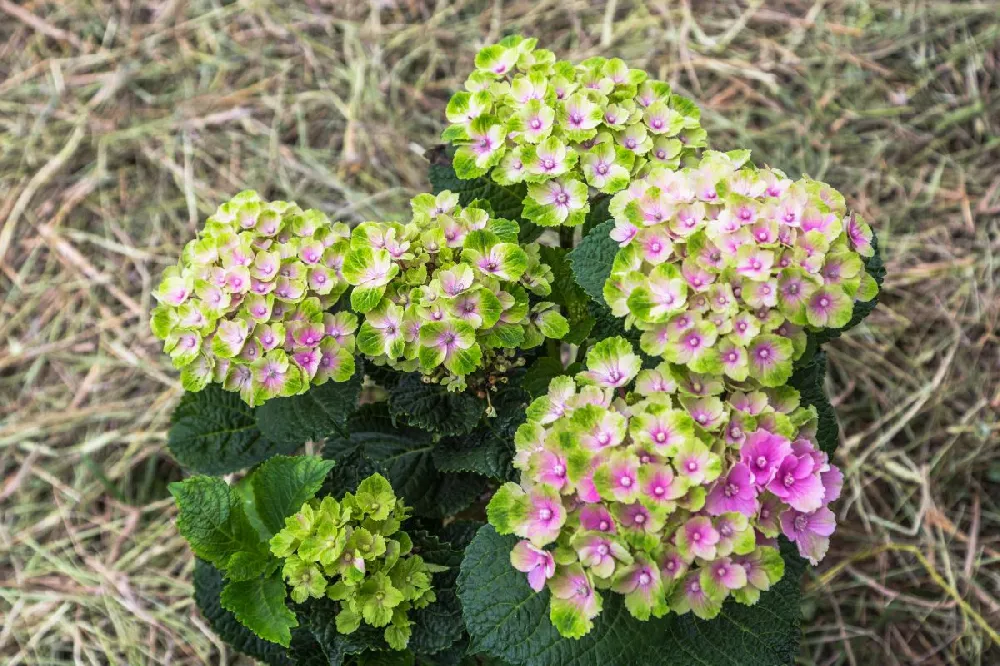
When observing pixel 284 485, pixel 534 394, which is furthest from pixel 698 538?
pixel 284 485

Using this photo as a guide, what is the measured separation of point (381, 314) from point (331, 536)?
43 cm

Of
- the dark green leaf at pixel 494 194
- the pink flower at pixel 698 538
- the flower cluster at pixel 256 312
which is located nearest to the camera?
the pink flower at pixel 698 538

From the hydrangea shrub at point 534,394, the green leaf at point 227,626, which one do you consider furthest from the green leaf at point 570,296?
the green leaf at point 227,626

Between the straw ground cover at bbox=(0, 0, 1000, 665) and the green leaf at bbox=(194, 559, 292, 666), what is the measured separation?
1.94ft

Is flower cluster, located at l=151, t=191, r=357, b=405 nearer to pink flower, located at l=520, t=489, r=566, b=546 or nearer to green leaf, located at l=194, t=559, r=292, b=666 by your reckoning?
pink flower, located at l=520, t=489, r=566, b=546

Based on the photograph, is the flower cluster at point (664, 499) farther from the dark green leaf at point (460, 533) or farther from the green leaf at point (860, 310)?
the dark green leaf at point (460, 533)

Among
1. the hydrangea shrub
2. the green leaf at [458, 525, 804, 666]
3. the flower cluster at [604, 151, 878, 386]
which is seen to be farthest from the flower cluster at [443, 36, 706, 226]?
the green leaf at [458, 525, 804, 666]

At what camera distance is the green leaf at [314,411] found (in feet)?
6.59

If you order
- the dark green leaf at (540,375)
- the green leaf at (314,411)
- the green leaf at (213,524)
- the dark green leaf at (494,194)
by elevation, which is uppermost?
the dark green leaf at (494,194)

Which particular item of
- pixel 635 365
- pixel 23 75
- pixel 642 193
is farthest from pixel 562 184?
pixel 23 75

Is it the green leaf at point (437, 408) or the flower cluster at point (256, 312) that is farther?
the green leaf at point (437, 408)

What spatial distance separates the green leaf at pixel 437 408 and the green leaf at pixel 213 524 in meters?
0.40

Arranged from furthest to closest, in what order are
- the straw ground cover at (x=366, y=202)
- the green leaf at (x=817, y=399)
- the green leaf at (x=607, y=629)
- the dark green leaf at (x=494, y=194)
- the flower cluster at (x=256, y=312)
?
the straw ground cover at (x=366, y=202) < the dark green leaf at (x=494, y=194) < the green leaf at (x=817, y=399) < the flower cluster at (x=256, y=312) < the green leaf at (x=607, y=629)

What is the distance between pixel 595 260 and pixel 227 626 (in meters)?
1.25
